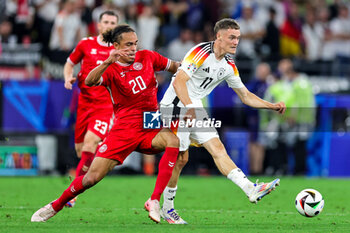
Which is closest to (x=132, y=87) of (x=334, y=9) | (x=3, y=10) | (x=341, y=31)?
(x=3, y=10)

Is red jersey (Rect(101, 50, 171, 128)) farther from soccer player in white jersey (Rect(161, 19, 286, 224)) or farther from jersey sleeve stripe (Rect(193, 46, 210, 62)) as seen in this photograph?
jersey sleeve stripe (Rect(193, 46, 210, 62))

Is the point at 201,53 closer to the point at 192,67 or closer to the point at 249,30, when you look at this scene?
the point at 192,67

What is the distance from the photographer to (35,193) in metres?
13.0

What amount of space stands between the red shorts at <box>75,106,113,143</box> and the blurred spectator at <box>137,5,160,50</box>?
790 cm

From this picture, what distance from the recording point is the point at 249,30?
1983 centimetres

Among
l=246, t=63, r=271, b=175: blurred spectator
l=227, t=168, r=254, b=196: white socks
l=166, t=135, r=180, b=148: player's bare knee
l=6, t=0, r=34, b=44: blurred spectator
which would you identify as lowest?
l=246, t=63, r=271, b=175: blurred spectator

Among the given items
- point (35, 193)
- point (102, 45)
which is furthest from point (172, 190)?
point (35, 193)

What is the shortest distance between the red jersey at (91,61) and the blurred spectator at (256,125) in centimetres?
666

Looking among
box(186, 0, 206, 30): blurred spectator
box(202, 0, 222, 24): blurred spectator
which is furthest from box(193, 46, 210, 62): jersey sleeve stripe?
box(202, 0, 222, 24): blurred spectator

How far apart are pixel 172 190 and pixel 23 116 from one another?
29.2 ft

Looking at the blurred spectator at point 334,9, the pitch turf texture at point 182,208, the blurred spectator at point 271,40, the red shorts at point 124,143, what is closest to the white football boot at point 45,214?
the pitch turf texture at point 182,208

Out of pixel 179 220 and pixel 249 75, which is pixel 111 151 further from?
pixel 249 75

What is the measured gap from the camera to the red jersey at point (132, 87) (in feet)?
28.7

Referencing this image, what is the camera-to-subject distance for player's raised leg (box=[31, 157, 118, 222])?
8.52 metres
